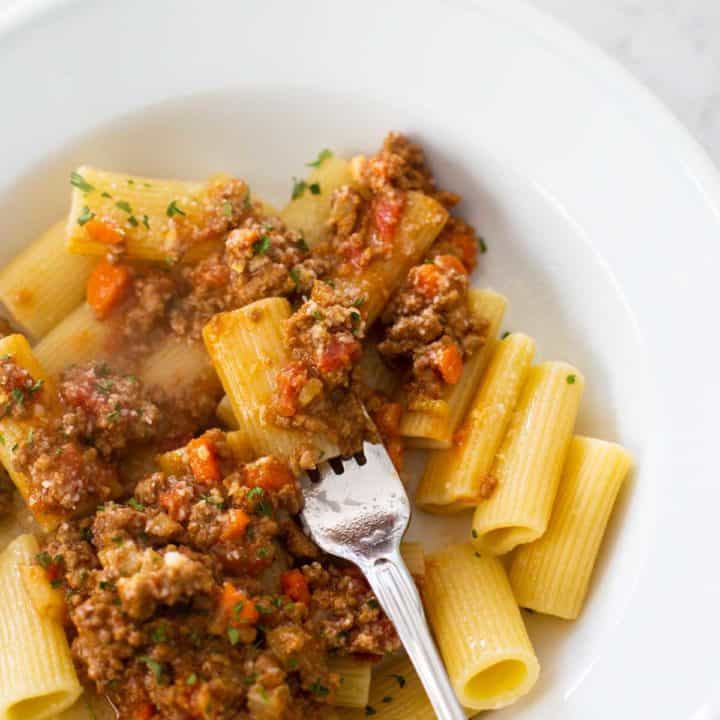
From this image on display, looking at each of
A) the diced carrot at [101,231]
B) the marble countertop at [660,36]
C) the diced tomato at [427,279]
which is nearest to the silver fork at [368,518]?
the diced tomato at [427,279]

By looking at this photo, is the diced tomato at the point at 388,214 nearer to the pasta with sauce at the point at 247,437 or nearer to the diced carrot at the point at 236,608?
the pasta with sauce at the point at 247,437

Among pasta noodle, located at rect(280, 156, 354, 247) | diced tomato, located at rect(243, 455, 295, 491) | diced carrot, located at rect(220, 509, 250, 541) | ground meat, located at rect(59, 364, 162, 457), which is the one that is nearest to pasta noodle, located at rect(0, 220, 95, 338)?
ground meat, located at rect(59, 364, 162, 457)

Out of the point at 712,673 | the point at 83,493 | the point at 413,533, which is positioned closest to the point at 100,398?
the point at 83,493

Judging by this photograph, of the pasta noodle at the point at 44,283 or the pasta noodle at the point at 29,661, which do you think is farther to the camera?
the pasta noodle at the point at 44,283

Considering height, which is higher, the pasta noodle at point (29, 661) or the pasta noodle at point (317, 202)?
the pasta noodle at point (317, 202)

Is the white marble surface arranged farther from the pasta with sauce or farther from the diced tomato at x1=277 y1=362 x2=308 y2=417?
the diced tomato at x1=277 y1=362 x2=308 y2=417

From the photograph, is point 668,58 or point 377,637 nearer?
point 377,637

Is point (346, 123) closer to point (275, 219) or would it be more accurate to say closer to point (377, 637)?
point (275, 219)
